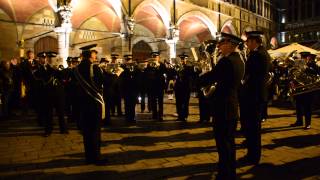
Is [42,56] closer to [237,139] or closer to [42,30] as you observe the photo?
[237,139]

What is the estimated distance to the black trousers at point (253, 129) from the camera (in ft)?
18.2

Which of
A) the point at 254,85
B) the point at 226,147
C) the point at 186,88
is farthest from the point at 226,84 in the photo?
the point at 186,88

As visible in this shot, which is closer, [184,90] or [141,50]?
[184,90]

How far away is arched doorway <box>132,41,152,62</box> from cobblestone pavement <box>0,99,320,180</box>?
15.7 m

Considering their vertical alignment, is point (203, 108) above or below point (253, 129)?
above

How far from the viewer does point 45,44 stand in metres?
19.6

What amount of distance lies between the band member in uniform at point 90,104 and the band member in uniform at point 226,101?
2.27 m

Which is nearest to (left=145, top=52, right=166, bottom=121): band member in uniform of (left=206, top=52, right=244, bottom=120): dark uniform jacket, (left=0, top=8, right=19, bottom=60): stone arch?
(left=206, top=52, right=244, bottom=120): dark uniform jacket

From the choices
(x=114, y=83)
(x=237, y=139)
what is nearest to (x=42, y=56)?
(x=114, y=83)

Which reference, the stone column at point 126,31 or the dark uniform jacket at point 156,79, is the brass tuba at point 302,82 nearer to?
the dark uniform jacket at point 156,79

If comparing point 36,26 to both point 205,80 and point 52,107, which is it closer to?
point 52,107

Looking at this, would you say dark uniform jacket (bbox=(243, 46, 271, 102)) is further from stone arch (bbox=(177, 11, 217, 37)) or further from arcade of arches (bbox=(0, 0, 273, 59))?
stone arch (bbox=(177, 11, 217, 37))

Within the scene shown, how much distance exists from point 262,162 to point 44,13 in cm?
1716

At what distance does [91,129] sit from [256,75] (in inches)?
127
